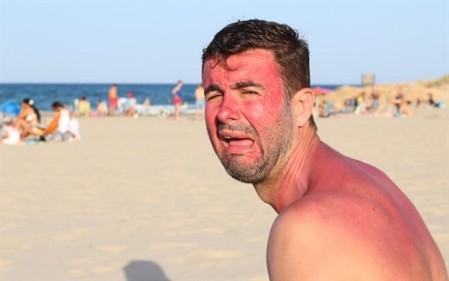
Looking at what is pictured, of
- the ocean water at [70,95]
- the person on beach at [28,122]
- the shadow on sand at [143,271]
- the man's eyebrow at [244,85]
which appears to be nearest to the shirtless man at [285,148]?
the man's eyebrow at [244,85]

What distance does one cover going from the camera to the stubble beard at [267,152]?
7.53 ft

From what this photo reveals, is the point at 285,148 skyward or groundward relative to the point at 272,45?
groundward

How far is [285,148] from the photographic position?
2348mm

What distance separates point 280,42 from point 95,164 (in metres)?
9.87

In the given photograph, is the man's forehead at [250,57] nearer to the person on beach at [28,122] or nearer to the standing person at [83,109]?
the person on beach at [28,122]

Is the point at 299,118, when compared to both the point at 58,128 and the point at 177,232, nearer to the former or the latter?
the point at 177,232

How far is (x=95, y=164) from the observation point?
38.9 ft

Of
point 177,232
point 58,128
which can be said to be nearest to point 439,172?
point 177,232

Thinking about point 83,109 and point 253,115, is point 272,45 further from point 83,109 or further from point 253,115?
point 83,109

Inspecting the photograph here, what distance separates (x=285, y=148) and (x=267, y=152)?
76mm

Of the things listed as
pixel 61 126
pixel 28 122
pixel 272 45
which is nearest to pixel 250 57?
pixel 272 45

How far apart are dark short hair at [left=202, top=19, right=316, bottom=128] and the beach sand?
2.69 meters

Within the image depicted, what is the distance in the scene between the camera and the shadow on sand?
16.8ft

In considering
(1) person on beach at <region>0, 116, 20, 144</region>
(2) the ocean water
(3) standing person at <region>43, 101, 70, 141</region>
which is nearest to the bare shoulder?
(1) person on beach at <region>0, 116, 20, 144</region>
